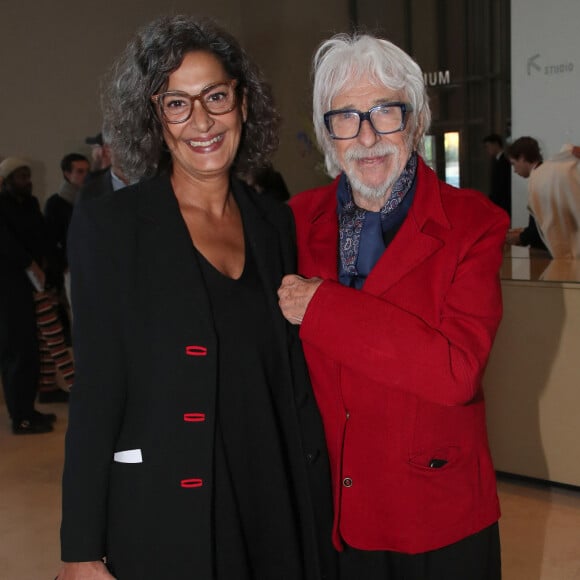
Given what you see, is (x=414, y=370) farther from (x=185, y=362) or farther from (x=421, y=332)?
(x=185, y=362)

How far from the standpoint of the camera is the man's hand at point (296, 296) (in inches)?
61.6

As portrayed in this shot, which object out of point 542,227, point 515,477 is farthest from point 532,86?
point 515,477

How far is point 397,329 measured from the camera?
1.50m

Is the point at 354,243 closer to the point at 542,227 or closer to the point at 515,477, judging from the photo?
the point at 515,477

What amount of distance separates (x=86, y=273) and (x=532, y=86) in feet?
17.5

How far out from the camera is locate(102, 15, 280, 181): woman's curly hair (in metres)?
1.56

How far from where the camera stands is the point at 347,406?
1.66 m

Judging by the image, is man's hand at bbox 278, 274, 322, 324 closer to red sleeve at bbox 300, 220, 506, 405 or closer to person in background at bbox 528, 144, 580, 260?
red sleeve at bbox 300, 220, 506, 405

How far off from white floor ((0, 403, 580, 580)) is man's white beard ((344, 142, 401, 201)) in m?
2.08

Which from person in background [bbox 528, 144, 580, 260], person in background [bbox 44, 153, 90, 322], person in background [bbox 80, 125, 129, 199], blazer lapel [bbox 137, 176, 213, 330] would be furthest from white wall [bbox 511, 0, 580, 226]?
blazer lapel [bbox 137, 176, 213, 330]

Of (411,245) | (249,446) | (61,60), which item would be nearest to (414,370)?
(411,245)

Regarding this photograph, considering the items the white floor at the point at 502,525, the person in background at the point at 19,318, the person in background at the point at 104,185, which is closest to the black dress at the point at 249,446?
the white floor at the point at 502,525

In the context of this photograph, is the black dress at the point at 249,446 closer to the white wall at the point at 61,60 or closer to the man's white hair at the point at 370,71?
the man's white hair at the point at 370,71

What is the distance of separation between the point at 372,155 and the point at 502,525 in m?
2.46
